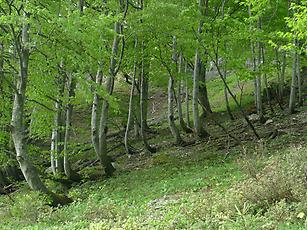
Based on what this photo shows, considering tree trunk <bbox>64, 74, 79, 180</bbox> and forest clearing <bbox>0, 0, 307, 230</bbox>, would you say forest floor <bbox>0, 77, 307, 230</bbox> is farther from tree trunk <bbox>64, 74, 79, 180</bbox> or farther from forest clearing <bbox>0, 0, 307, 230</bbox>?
tree trunk <bbox>64, 74, 79, 180</bbox>

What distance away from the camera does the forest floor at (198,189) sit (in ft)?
20.4

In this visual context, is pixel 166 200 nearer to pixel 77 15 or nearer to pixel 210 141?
pixel 77 15

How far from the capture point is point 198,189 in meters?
10.0

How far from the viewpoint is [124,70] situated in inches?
728

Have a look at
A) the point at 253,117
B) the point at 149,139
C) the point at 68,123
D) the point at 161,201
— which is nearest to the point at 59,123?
the point at 68,123

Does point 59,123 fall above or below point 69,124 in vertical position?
above

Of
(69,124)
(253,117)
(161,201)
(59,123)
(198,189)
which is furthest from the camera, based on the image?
(253,117)

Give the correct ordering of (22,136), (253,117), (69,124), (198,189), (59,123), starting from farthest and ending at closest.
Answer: (253,117) < (59,123) < (69,124) < (22,136) < (198,189)

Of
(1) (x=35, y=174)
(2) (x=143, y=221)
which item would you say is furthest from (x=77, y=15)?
(2) (x=143, y=221)

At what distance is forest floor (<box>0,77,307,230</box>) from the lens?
623cm

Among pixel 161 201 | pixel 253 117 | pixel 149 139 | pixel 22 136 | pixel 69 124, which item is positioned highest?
pixel 69 124

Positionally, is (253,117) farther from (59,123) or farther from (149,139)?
(59,123)

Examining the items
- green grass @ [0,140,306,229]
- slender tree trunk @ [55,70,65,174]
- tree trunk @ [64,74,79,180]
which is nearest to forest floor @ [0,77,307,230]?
green grass @ [0,140,306,229]

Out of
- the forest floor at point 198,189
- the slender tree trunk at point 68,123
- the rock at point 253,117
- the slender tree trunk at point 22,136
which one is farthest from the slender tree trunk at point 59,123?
the rock at point 253,117
